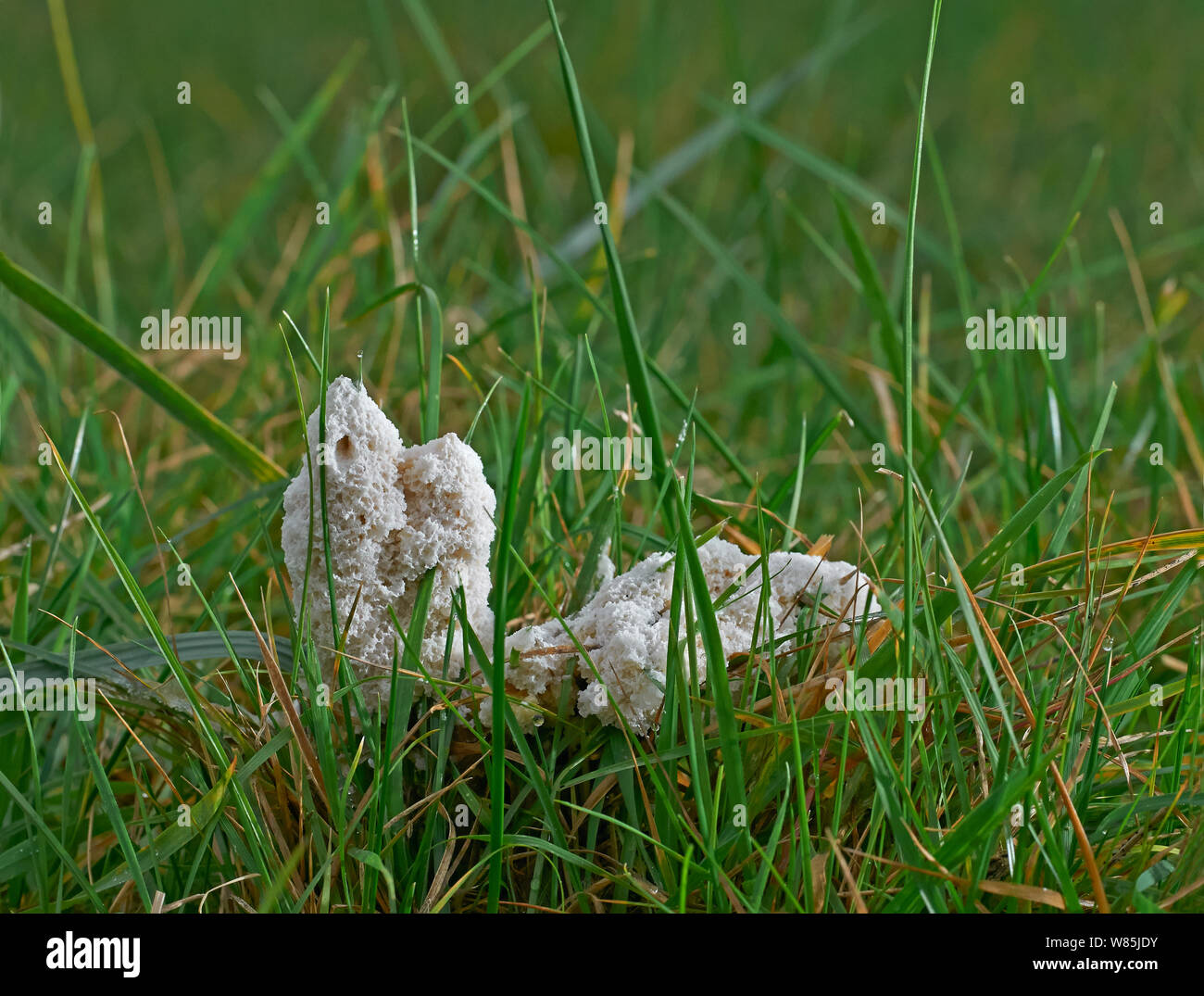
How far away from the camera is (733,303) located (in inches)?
102

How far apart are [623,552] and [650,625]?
0.43 m

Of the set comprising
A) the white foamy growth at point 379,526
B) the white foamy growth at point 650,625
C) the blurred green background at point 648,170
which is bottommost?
the white foamy growth at point 650,625

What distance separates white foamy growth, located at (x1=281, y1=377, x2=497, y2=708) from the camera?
2.88ft

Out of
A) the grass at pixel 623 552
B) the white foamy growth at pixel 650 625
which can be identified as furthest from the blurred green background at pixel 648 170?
the white foamy growth at pixel 650 625

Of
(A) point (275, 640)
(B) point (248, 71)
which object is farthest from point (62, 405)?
(B) point (248, 71)

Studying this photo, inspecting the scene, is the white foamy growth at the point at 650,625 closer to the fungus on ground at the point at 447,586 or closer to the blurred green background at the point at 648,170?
the fungus on ground at the point at 447,586

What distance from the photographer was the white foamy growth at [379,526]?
877mm

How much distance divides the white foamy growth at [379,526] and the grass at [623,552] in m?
0.03

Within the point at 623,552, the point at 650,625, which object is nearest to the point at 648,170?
the point at 623,552

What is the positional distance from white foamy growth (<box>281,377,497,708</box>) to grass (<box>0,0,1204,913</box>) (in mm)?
31

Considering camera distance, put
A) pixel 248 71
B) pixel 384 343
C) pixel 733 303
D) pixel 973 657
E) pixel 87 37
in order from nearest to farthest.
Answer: pixel 973 657 → pixel 384 343 → pixel 733 303 → pixel 248 71 → pixel 87 37

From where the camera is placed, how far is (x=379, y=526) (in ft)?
2.91

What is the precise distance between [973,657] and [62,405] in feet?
4.98

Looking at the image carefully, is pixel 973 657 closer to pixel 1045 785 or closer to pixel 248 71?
pixel 1045 785
